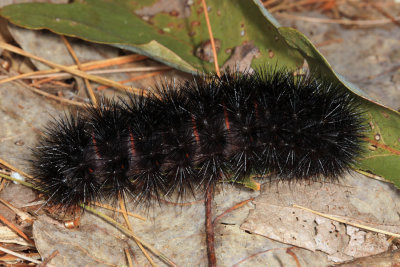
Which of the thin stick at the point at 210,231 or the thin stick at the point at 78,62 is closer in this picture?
the thin stick at the point at 210,231

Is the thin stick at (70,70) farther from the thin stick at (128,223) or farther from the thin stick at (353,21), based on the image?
the thin stick at (353,21)

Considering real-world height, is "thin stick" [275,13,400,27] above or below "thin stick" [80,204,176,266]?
above

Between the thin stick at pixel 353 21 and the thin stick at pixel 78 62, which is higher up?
the thin stick at pixel 353 21

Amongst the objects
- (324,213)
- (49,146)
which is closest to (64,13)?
(49,146)

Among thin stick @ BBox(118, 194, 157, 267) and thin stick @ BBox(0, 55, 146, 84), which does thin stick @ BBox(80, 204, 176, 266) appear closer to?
thin stick @ BBox(118, 194, 157, 267)

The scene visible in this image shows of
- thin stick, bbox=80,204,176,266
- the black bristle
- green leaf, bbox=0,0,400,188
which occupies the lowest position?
thin stick, bbox=80,204,176,266

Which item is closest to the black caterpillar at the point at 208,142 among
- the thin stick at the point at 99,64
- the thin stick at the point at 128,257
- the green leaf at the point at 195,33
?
the green leaf at the point at 195,33

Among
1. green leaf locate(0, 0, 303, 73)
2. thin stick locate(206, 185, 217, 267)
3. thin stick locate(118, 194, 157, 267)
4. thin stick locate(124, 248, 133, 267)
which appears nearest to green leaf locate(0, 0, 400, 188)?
green leaf locate(0, 0, 303, 73)

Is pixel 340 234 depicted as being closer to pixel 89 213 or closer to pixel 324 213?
pixel 324 213
